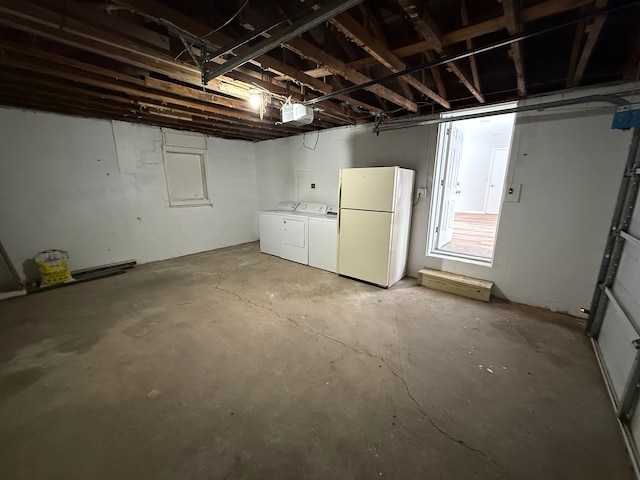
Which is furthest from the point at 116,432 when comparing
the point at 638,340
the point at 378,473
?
the point at 638,340

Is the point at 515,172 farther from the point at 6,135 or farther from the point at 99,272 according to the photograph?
the point at 6,135

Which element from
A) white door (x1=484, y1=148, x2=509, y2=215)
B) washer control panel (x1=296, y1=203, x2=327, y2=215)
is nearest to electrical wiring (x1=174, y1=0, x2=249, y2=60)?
washer control panel (x1=296, y1=203, x2=327, y2=215)

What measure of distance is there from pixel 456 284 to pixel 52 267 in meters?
5.55

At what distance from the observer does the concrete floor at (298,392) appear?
134 cm

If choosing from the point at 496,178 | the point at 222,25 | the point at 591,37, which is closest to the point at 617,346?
the point at 591,37

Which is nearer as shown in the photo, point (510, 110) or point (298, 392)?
point (298, 392)

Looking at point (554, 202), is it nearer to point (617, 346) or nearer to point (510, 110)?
point (510, 110)

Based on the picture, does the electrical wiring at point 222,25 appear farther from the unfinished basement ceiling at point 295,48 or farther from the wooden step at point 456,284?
the wooden step at point 456,284

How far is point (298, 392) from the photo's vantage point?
1774mm

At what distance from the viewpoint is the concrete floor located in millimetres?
1337

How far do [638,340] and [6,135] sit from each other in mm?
6576

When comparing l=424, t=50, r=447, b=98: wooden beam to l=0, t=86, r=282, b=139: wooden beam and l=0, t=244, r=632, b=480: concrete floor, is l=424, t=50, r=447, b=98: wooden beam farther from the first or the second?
l=0, t=86, r=282, b=139: wooden beam

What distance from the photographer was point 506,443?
1438 mm

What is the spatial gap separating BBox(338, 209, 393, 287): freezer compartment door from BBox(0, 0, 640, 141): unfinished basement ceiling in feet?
4.68
